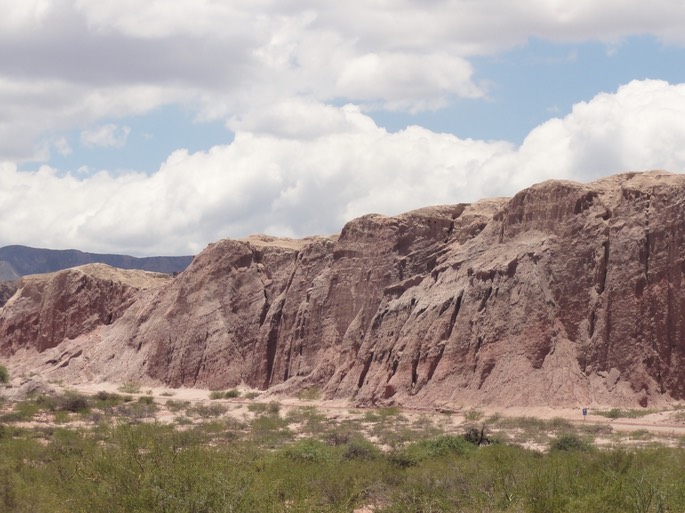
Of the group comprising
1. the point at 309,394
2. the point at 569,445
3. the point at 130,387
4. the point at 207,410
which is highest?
the point at 569,445

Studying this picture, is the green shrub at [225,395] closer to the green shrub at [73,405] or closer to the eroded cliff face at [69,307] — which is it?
the green shrub at [73,405]

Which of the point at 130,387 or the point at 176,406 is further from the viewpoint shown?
the point at 130,387

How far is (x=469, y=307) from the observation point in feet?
166

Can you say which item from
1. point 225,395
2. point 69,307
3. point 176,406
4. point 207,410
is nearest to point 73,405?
point 176,406

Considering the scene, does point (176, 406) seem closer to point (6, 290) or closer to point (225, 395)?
point (225, 395)

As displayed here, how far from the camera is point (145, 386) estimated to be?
73.4 m

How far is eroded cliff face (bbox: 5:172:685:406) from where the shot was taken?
4400 cm

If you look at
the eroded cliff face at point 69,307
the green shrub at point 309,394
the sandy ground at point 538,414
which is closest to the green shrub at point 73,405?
the sandy ground at point 538,414

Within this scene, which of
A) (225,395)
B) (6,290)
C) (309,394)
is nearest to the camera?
(309,394)

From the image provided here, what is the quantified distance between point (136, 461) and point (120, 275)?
263 ft

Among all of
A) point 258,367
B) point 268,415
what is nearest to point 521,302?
point 268,415

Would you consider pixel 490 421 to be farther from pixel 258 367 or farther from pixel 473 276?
pixel 258 367

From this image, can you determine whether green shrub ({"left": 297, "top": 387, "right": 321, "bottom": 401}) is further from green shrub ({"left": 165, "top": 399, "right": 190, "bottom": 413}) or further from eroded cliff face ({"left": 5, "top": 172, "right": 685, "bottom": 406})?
green shrub ({"left": 165, "top": 399, "right": 190, "bottom": 413})

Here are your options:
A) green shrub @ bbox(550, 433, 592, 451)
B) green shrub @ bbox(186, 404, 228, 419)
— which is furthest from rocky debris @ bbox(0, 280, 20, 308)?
green shrub @ bbox(550, 433, 592, 451)
